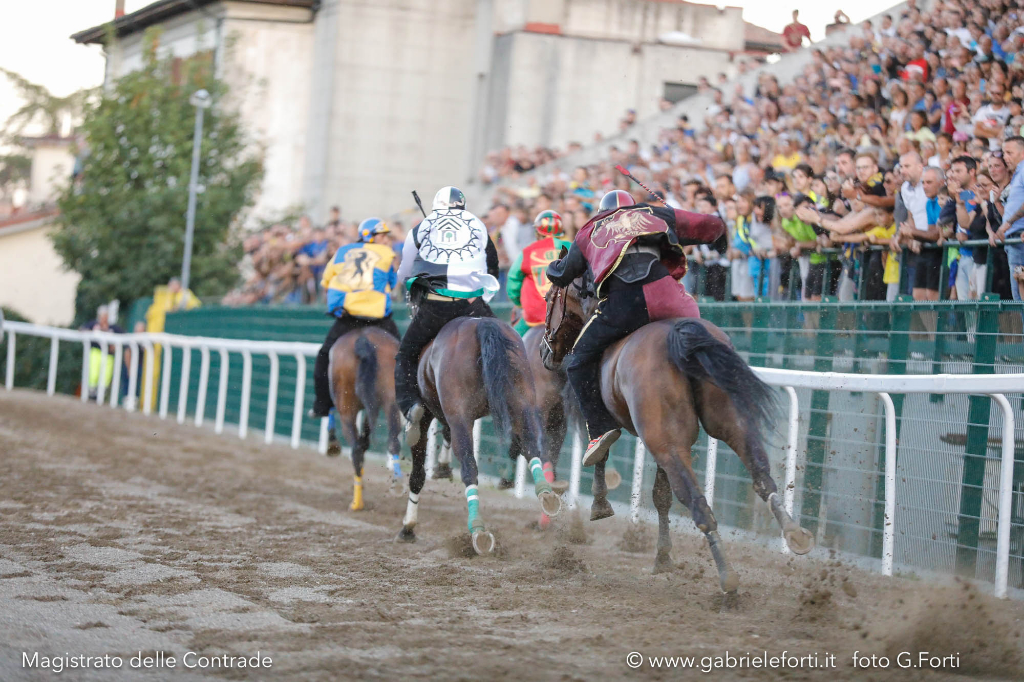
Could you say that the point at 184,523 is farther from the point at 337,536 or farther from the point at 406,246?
the point at 406,246

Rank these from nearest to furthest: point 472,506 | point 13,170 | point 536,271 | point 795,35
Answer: point 472,506, point 536,271, point 795,35, point 13,170

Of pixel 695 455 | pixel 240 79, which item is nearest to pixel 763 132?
pixel 695 455

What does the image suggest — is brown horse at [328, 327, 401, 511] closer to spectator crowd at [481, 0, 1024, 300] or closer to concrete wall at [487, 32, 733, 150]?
spectator crowd at [481, 0, 1024, 300]

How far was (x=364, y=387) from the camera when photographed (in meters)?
10.4

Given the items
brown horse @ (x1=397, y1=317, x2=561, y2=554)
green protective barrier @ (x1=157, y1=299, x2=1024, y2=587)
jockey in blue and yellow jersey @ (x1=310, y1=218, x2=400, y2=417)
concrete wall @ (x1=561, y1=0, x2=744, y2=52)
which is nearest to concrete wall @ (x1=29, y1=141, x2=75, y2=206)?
concrete wall @ (x1=561, y1=0, x2=744, y2=52)

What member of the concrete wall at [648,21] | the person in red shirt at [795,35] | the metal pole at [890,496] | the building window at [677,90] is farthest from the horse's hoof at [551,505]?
the concrete wall at [648,21]

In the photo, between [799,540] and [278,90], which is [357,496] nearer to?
[799,540]

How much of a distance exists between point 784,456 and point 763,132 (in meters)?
6.20

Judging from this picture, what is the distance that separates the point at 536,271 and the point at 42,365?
21929 mm

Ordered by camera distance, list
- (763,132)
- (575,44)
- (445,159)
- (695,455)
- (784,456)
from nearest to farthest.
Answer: (784,456) → (695,455) → (763,132) → (575,44) → (445,159)

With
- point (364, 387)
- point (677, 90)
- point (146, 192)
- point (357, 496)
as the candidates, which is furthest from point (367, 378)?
point (146, 192)

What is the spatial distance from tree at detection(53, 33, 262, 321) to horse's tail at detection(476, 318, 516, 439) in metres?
21.7

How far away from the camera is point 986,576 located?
666cm

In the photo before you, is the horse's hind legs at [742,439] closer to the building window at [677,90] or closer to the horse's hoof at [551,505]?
the horse's hoof at [551,505]
